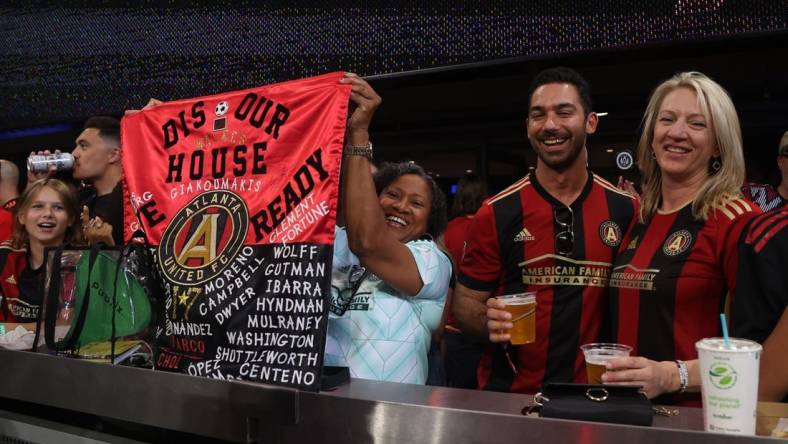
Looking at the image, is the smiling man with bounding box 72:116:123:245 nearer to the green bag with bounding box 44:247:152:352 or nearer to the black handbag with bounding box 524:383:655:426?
the green bag with bounding box 44:247:152:352

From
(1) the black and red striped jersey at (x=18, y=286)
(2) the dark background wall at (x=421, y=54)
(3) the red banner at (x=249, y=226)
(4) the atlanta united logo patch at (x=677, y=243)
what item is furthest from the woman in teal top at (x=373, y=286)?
(1) the black and red striped jersey at (x=18, y=286)

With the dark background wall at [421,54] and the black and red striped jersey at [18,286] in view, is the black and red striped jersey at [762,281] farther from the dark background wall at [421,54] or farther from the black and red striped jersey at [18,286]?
the black and red striped jersey at [18,286]

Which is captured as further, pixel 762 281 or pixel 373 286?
pixel 373 286

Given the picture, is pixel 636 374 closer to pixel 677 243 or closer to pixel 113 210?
pixel 677 243

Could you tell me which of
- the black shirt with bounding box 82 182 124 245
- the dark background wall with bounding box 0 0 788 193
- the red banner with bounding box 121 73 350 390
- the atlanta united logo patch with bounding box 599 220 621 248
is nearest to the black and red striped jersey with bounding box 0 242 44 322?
the black shirt with bounding box 82 182 124 245

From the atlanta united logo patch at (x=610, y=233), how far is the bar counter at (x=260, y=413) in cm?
85

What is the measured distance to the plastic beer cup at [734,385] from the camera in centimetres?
101

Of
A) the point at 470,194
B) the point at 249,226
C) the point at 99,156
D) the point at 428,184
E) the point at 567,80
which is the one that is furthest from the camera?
the point at 470,194

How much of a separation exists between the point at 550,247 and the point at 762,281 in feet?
2.40

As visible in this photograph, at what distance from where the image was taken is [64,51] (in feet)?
13.5

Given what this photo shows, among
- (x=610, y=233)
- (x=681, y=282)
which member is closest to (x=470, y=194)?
(x=610, y=233)

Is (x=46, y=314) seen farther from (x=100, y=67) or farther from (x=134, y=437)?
(x=100, y=67)

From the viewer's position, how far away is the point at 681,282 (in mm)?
1631

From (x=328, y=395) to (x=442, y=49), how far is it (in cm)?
185
